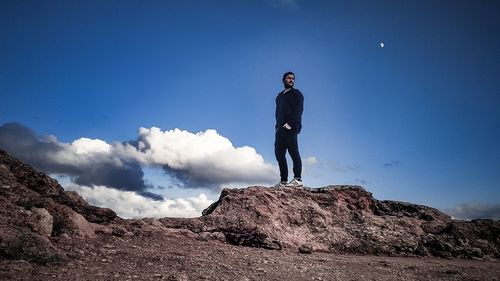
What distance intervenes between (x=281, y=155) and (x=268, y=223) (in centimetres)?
279

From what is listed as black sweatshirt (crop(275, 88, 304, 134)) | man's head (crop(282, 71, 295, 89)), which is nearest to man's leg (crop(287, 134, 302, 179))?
black sweatshirt (crop(275, 88, 304, 134))

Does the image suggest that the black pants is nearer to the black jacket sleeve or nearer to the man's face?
the black jacket sleeve

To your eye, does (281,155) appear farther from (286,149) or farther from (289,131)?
(289,131)

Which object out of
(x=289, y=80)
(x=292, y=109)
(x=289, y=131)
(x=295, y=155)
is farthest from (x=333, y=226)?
(x=289, y=80)

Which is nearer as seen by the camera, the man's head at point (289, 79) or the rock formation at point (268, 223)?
the rock formation at point (268, 223)

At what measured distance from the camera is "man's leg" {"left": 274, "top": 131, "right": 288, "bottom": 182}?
35.3ft

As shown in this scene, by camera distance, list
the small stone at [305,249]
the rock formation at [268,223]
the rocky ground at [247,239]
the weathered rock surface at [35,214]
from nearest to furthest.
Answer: the weathered rock surface at [35,214]
the rocky ground at [247,239]
the rock formation at [268,223]
the small stone at [305,249]

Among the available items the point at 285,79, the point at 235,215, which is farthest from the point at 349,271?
the point at 285,79

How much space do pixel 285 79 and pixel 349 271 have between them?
658 centimetres

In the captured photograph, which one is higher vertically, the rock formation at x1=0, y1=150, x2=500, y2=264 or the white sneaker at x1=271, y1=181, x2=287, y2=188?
the white sneaker at x1=271, y1=181, x2=287, y2=188

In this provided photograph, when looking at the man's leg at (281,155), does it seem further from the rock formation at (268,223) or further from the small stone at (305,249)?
the small stone at (305,249)

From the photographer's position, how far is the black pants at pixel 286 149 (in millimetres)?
10570

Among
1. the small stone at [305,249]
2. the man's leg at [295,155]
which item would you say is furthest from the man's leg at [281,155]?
the small stone at [305,249]

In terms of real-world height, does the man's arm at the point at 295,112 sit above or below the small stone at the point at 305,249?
above
